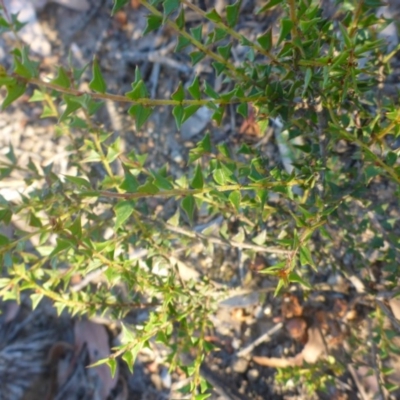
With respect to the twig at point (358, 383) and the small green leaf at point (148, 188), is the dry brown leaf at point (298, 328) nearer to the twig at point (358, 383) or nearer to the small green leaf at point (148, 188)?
the twig at point (358, 383)

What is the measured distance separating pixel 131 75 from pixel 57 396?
1920 mm

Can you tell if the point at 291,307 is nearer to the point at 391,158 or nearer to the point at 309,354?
the point at 309,354

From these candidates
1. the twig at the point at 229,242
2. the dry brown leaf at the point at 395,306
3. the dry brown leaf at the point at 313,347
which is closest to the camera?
the twig at the point at 229,242

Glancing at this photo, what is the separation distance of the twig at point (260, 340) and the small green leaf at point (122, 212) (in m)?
1.41

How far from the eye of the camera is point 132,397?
2.71 m

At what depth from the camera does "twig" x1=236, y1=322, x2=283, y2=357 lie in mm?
2354

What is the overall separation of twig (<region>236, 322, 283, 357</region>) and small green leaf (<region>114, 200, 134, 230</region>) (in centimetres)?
141

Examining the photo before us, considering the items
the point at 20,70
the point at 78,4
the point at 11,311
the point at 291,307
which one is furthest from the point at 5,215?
the point at 78,4

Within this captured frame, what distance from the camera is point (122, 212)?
113 centimetres

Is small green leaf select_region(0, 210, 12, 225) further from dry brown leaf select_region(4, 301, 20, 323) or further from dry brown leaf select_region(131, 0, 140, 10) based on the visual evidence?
dry brown leaf select_region(131, 0, 140, 10)

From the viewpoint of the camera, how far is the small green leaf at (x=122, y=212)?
1.12 metres

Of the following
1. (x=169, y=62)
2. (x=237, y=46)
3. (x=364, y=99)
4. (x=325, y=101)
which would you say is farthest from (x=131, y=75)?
(x=325, y=101)

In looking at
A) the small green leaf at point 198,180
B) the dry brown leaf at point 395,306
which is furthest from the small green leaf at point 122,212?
the dry brown leaf at point 395,306

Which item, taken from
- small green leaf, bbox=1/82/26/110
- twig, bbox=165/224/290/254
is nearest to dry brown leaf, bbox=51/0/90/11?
twig, bbox=165/224/290/254
